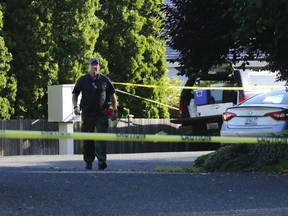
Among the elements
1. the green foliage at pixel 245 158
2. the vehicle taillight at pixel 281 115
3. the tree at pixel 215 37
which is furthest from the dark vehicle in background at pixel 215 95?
the green foliage at pixel 245 158

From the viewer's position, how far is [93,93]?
36.7 ft

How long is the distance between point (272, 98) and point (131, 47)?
40.2ft

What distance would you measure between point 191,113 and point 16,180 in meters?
10.5

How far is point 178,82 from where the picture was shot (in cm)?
3150

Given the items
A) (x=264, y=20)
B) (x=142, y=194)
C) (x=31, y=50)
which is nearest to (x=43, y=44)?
(x=31, y=50)

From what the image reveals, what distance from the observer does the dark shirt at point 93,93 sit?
36.7 ft

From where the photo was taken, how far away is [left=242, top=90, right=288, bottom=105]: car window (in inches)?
491

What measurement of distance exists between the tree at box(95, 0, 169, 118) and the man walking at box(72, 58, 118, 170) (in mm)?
12809

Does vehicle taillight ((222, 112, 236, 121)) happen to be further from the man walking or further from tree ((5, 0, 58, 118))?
tree ((5, 0, 58, 118))

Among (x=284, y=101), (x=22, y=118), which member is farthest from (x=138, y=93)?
(x=284, y=101)

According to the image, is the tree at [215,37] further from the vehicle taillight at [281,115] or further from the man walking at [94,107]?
the man walking at [94,107]

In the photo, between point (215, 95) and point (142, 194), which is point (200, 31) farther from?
point (215, 95)

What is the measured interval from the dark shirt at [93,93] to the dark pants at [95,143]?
0.11m

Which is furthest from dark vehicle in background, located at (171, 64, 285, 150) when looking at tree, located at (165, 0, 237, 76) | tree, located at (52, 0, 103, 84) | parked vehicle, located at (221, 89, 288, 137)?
tree, located at (165, 0, 237, 76)
